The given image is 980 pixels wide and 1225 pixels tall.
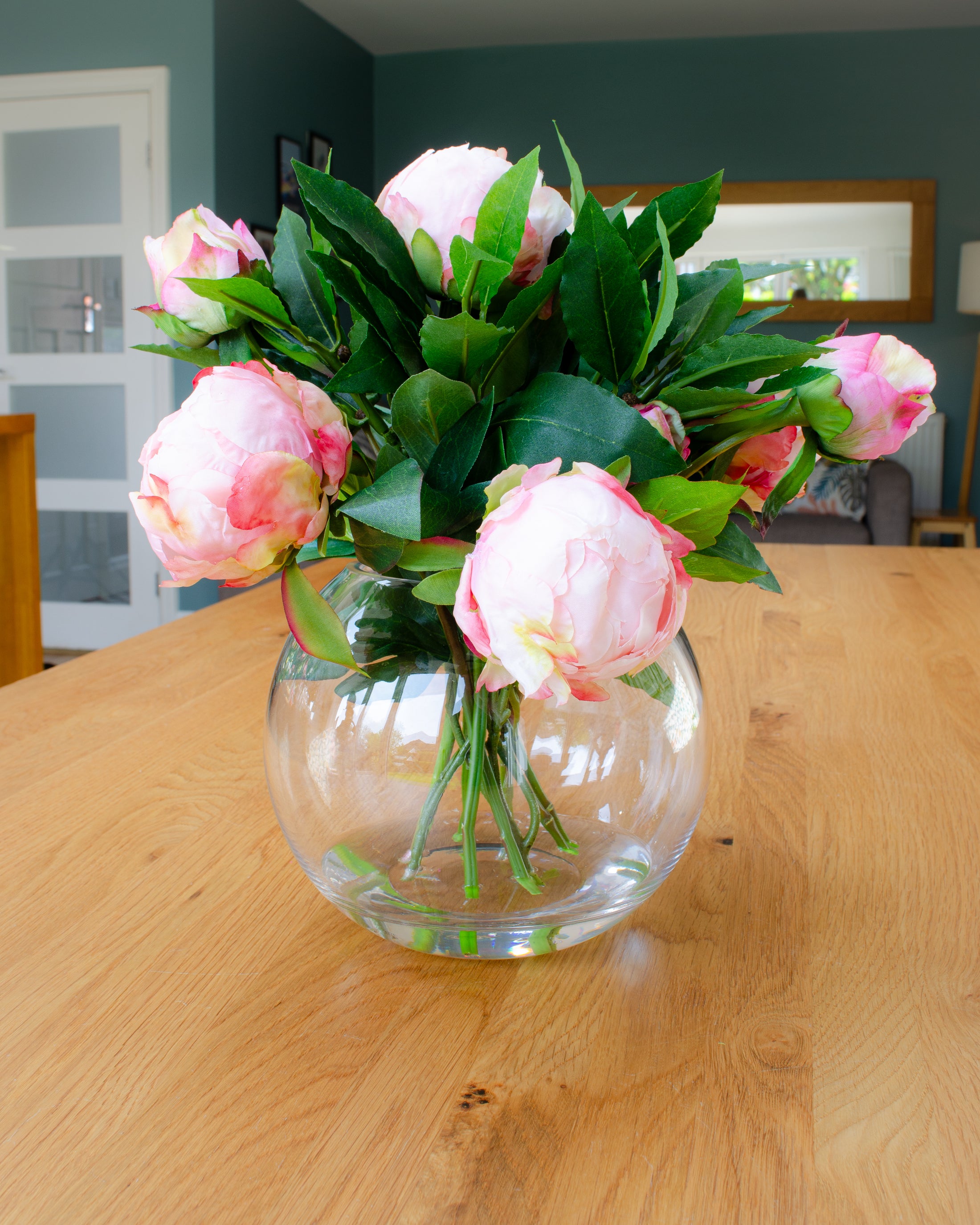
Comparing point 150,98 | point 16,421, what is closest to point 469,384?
point 16,421

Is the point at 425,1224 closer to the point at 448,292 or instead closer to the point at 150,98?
the point at 448,292

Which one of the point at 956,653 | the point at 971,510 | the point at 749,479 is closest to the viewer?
the point at 749,479

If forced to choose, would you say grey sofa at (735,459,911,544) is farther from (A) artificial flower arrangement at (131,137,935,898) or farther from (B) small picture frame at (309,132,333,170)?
(A) artificial flower arrangement at (131,137,935,898)

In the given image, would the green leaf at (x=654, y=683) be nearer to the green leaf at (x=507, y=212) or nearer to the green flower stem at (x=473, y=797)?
the green flower stem at (x=473, y=797)

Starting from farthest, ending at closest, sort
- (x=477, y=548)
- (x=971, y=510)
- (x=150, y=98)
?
(x=971, y=510)
(x=150, y=98)
(x=477, y=548)

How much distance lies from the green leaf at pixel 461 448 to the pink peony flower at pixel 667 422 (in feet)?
0.17

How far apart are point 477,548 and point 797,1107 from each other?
0.23 m

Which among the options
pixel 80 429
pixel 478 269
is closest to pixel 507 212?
pixel 478 269

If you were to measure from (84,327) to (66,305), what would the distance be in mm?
110

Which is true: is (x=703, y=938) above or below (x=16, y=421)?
below

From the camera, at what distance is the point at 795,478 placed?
399 millimetres

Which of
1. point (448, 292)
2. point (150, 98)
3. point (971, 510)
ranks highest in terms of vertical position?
point (150, 98)

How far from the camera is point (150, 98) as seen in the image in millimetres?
3986

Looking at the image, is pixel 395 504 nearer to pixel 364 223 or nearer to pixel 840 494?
pixel 364 223
